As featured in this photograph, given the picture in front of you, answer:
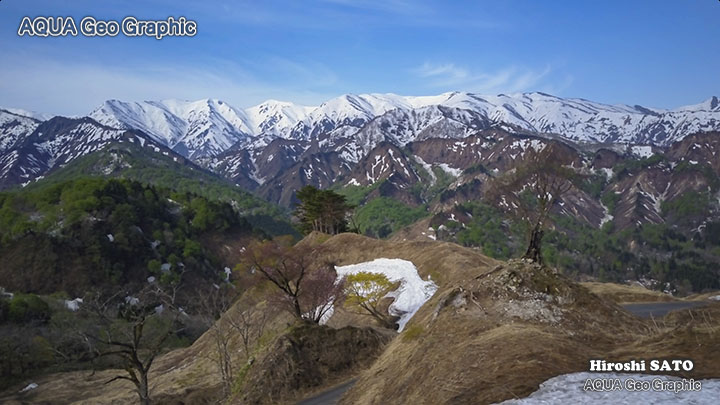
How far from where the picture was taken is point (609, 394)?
12.1 m

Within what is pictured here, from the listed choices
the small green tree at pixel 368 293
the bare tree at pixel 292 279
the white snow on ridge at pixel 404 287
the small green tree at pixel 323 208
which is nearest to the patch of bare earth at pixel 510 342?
the bare tree at pixel 292 279

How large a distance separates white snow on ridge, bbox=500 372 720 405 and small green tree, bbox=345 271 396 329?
114ft

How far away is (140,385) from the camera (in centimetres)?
2652

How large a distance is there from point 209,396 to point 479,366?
89.9ft

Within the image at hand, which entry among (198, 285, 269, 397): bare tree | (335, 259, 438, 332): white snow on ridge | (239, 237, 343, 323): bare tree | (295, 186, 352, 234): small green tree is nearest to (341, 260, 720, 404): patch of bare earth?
(239, 237, 343, 323): bare tree

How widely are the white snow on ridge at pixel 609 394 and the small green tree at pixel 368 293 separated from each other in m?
34.6

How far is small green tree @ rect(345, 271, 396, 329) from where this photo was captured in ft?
163

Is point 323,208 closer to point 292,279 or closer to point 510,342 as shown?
point 292,279

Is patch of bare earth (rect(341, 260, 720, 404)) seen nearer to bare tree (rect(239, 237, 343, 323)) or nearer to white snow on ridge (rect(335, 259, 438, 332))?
bare tree (rect(239, 237, 343, 323))

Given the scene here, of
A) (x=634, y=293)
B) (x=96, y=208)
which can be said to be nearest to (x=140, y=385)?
(x=634, y=293)

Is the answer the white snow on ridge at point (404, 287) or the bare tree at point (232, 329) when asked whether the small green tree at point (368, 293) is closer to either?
the white snow on ridge at point (404, 287)

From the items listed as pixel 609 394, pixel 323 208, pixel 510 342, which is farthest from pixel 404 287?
pixel 323 208

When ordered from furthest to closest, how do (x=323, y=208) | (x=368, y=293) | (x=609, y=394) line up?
(x=323, y=208) → (x=368, y=293) → (x=609, y=394)

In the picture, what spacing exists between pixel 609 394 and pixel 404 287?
39823mm
